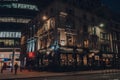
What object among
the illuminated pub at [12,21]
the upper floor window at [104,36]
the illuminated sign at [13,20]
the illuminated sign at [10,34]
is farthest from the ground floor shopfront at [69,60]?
the illuminated sign at [13,20]

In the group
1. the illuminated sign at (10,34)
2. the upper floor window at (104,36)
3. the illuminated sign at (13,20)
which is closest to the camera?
the upper floor window at (104,36)

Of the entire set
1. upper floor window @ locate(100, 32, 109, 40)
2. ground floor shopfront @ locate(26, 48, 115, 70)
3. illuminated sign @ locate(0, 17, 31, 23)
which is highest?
illuminated sign @ locate(0, 17, 31, 23)

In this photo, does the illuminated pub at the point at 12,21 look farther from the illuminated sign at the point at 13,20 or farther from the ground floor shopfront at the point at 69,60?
the ground floor shopfront at the point at 69,60

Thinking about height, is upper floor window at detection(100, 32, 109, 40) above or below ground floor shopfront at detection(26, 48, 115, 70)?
above

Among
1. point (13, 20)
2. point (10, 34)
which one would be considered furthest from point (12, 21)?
point (10, 34)

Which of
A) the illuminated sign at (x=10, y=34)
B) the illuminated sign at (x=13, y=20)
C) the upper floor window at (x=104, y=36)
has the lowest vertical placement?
the upper floor window at (x=104, y=36)

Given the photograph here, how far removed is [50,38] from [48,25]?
3.49 meters

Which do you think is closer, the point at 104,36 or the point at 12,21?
the point at 104,36

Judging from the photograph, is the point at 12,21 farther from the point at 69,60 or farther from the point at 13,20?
the point at 69,60

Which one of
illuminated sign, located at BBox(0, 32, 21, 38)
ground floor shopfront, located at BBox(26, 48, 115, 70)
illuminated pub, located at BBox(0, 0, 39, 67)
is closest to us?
ground floor shopfront, located at BBox(26, 48, 115, 70)

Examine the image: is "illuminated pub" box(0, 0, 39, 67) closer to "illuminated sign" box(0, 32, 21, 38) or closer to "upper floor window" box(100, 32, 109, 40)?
"illuminated sign" box(0, 32, 21, 38)

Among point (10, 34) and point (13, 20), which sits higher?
point (13, 20)

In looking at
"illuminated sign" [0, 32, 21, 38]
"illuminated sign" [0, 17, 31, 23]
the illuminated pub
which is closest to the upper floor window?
the illuminated pub

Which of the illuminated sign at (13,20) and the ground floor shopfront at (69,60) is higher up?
the illuminated sign at (13,20)
